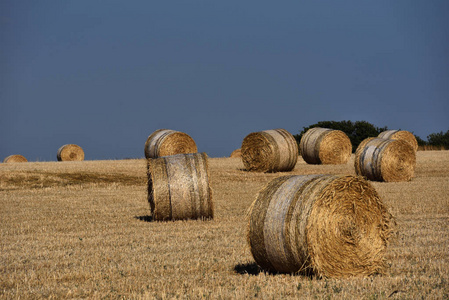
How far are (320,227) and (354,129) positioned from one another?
5472cm

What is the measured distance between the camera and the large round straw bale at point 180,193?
1285 centimetres

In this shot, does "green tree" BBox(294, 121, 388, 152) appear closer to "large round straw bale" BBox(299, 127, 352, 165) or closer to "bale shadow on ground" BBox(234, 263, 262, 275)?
"large round straw bale" BBox(299, 127, 352, 165)

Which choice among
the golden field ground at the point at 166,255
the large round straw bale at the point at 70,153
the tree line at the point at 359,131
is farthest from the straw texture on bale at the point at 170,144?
the tree line at the point at 359,131

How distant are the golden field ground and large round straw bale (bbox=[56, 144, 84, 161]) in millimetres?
22478

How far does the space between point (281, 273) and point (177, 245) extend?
2.60 m

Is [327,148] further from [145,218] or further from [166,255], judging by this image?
[166,255]

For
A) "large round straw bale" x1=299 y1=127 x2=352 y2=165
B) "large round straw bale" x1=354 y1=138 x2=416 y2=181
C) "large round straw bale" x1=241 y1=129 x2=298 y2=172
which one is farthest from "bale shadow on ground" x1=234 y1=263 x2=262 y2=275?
"large round straw bale" x1=299 y1=127 x2=352 y2=165

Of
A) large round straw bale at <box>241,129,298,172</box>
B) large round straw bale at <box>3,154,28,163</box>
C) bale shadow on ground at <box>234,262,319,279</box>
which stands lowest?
bale shadow on ground at <box>234,262,319,279</box>

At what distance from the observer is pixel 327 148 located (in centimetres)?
3075

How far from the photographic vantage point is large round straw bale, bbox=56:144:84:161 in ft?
130

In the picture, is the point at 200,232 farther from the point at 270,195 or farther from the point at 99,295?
the point at 99,295

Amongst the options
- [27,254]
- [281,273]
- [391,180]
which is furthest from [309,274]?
[391,180]

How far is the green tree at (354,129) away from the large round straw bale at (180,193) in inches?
1838

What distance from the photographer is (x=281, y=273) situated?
7.73 m
